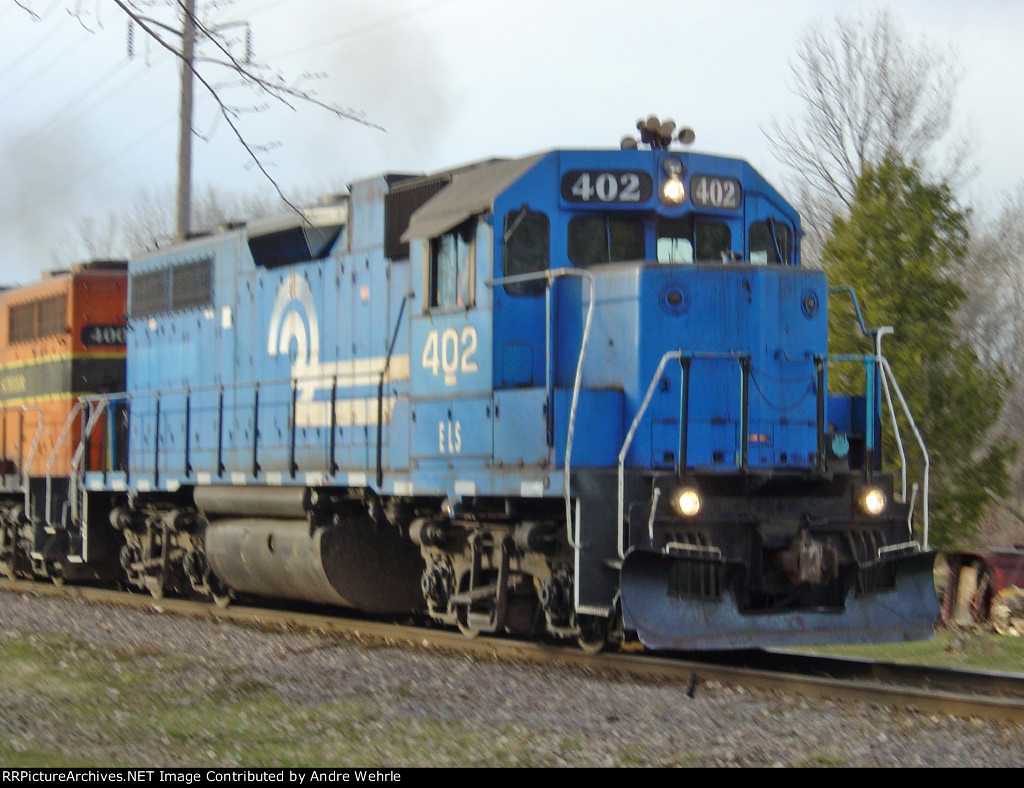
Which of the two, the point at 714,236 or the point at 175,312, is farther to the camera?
the point at 175,312

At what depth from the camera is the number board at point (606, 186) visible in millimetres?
9016

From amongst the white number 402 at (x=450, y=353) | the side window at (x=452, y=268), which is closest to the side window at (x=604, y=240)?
the side window at (x=452, y=268)

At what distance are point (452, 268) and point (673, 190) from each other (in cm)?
166

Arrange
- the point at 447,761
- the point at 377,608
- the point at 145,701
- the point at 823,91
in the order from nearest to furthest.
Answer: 1. the point at 447,761
2. the point at 145,701
3. the point at 377,608
4. the point at 823,91

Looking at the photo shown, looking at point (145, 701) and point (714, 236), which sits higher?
point (714, 236)

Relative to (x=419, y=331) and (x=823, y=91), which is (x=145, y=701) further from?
(x=823, y=91)

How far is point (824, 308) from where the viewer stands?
9.11 metres

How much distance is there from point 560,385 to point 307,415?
3389 millimetres

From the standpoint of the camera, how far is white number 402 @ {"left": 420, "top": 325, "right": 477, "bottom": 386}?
9.09 m

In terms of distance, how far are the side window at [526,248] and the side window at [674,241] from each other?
81cm

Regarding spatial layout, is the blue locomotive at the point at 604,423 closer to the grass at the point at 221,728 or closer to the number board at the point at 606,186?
the number board at the point at 606,186

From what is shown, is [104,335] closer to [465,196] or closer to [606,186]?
[465,196]

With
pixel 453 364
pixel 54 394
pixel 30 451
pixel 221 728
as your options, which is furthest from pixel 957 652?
pixel 30 451

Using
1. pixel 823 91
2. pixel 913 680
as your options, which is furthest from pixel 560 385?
pixel 823 91
